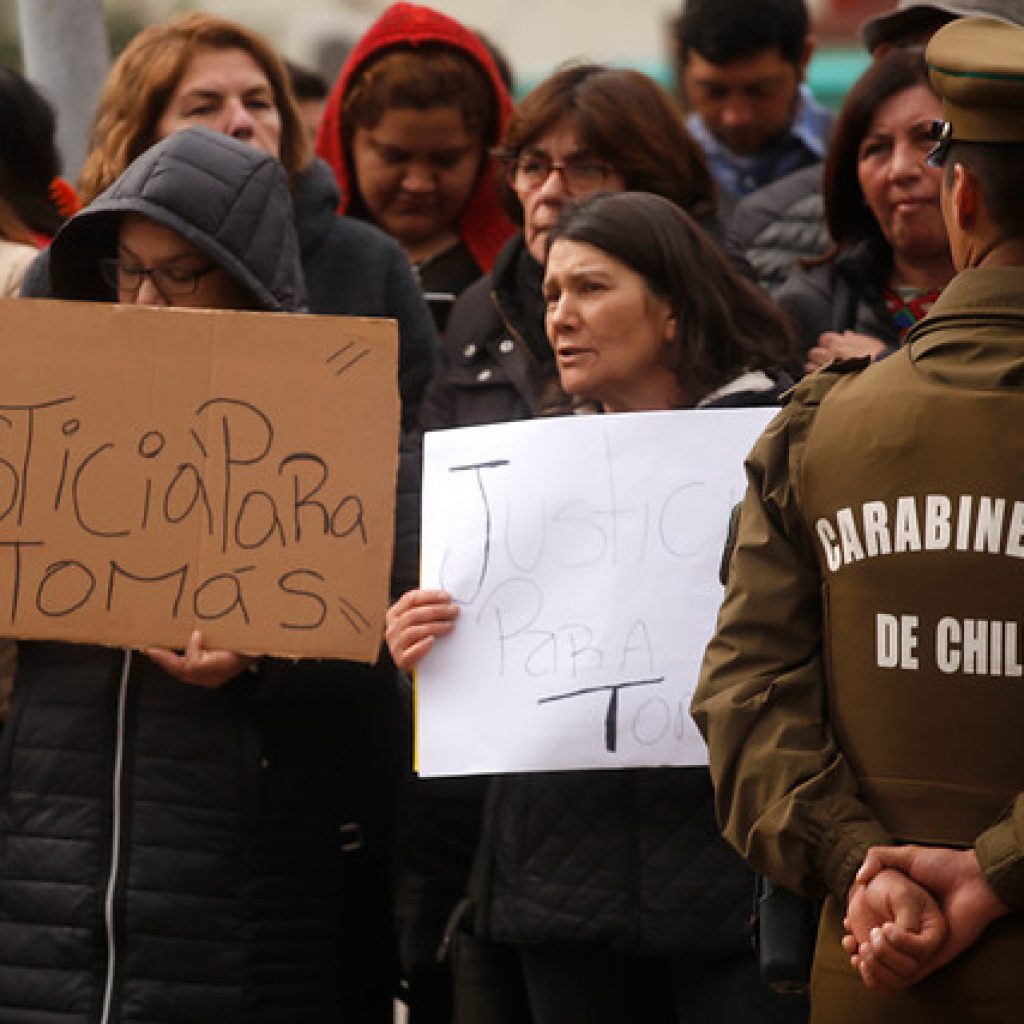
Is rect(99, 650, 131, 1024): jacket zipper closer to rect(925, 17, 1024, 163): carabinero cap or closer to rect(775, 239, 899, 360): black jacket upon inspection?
rect(775, 239, 899, 360): black jacket

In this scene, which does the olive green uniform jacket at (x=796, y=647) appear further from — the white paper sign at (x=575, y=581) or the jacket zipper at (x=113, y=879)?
the jacket zipper at (x=113, y=879)

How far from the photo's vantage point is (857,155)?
518 cm

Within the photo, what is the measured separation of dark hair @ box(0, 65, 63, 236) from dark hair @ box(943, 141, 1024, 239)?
2763 mm

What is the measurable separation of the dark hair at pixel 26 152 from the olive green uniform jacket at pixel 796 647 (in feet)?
8.37

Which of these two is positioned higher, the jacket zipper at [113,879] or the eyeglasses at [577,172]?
the eyeglasses at [577,172]

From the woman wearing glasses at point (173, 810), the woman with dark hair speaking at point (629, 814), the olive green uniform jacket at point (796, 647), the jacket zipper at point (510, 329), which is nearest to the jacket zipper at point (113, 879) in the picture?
the woman wearing glasses at point (173, 810)

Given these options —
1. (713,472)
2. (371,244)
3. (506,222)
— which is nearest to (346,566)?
(713,472)

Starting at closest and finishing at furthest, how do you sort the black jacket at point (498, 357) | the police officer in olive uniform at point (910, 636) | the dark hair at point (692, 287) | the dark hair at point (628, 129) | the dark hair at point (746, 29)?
the police officer in olive uniform at point (910, 636), the dark hair at point (692, 287), the black jacket at point (498, 357), the dark hair at point (628, 129), the dark hair at point (746, 29)

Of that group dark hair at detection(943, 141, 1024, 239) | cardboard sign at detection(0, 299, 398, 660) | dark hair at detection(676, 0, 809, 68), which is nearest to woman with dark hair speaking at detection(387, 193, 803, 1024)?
cardboard sign at detection(0, 299, 398, 660)

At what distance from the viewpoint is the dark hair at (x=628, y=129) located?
17.0ft

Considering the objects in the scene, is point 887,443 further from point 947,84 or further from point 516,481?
point 516,481

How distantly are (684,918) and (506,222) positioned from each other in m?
2.31

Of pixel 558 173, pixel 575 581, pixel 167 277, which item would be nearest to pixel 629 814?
pixel 575 581

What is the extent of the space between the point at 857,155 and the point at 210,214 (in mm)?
1395
